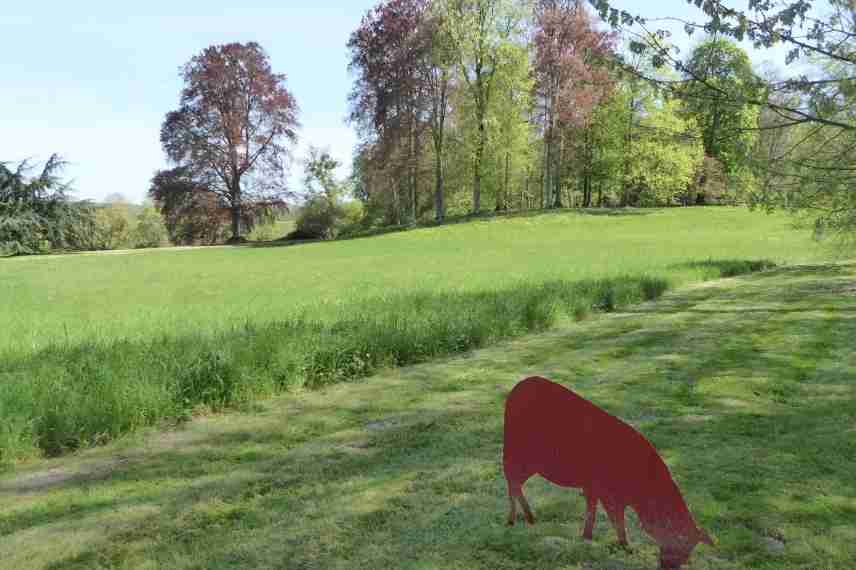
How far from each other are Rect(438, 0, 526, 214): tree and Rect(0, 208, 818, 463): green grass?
72.2ft

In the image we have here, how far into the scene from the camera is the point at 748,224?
38.1m

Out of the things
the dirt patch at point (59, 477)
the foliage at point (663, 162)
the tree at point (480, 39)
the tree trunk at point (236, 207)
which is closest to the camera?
the dirt patch at point (59, 477)

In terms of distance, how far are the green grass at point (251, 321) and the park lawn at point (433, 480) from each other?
381mm

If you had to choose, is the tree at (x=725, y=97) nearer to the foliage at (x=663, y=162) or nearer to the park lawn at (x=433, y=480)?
the park lawn at (x=433, y=480)

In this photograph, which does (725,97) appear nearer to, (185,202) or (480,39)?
(480,39)

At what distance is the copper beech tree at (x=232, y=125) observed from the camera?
162 ft

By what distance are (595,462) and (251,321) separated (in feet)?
23.0

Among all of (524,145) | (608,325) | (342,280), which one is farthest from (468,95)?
(608,325)

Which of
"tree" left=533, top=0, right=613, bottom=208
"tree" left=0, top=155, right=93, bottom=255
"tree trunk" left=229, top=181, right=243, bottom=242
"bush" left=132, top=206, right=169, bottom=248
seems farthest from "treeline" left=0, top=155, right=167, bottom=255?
"tree" left=533, top=0, right=613, bottom=208

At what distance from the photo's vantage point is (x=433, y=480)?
439 cm

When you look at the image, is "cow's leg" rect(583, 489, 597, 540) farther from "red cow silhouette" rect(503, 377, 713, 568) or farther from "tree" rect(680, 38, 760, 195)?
"tree" rect(680, 38, 760, 195)

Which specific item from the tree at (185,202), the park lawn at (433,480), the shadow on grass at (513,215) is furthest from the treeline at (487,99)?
the park lawn at (433,480)

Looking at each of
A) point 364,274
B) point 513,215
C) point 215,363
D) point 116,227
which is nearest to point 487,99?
point 513,215

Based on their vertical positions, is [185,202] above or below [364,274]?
above
